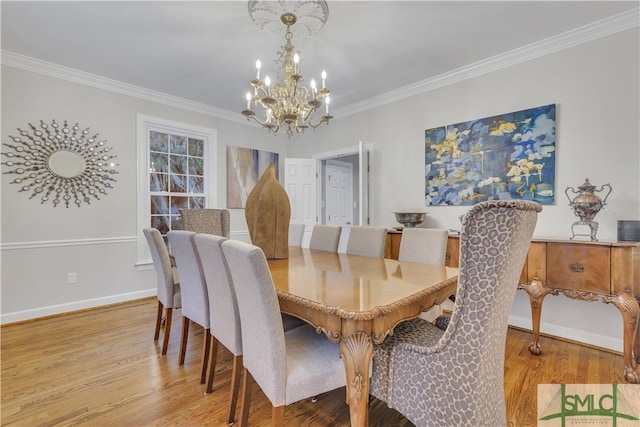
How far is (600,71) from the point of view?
2.42 metres

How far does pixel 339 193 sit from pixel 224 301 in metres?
4.31

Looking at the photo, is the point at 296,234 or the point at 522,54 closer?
the point at 522,54

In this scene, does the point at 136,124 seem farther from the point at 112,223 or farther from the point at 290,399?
the point at 290,399

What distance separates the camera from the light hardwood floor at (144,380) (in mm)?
1580

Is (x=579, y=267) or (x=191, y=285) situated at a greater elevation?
(x=579, y=267)

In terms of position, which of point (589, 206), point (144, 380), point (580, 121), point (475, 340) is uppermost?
point (580, 121)

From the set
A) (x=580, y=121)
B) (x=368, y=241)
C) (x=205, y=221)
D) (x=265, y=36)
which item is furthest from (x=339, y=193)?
(x=580, y=121)

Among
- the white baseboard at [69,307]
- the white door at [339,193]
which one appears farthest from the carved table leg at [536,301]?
the white baseboard at [69,307]

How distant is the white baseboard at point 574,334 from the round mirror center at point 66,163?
4.84 metres

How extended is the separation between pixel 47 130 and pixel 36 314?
1.93 m

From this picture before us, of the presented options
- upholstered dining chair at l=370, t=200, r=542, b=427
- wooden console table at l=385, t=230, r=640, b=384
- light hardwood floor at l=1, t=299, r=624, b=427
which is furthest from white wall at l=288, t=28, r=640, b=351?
upholstered dining chair at l=370, t=200, r=542, b=427

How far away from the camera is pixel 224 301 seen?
5.09ft

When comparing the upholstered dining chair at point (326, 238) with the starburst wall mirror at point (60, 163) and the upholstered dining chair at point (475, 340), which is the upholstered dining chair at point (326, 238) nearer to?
the upholstered dining chair at point (475, 340)

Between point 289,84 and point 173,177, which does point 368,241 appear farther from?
point 173,177
